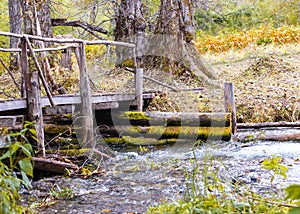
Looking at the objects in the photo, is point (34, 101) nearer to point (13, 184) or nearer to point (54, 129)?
point (54, 129)

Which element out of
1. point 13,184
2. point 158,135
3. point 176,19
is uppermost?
point 176,19

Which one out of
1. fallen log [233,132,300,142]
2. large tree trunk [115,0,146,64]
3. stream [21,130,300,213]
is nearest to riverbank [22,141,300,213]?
stream [21,130,300,213]

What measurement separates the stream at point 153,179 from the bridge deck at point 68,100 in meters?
1.20

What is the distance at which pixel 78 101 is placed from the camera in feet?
25.6

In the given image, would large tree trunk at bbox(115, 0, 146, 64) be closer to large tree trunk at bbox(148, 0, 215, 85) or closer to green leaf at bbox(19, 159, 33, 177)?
large tree trunk at bbox(148, 0, 215, 85)

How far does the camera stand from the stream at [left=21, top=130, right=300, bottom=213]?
4.69 m

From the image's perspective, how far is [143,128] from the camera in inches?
336

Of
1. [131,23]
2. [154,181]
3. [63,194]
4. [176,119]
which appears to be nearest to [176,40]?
[131,23]

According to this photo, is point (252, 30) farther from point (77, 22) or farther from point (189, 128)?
point (189, 128)

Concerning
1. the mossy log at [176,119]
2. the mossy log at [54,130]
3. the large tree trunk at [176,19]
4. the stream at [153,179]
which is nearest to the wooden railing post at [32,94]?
the stream at [153,179]

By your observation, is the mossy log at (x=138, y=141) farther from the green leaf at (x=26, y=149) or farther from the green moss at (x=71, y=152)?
the green leaf at (x=26, y=149)

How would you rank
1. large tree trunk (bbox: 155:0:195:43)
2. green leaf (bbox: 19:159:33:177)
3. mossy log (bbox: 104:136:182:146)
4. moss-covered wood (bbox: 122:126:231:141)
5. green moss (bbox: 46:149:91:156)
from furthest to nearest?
large tree trunk (bbox: 155:0:195:43), mossy log (bbox: 104:136:182:146), moss-covered wood (bbox: 122:126:231:141), green moss (bbox: 46:149:91:156), green leaf (bbox: 19:159:33:177)

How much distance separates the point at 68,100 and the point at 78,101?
198 mm

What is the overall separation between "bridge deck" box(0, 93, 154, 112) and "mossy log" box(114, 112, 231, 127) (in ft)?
1.60
